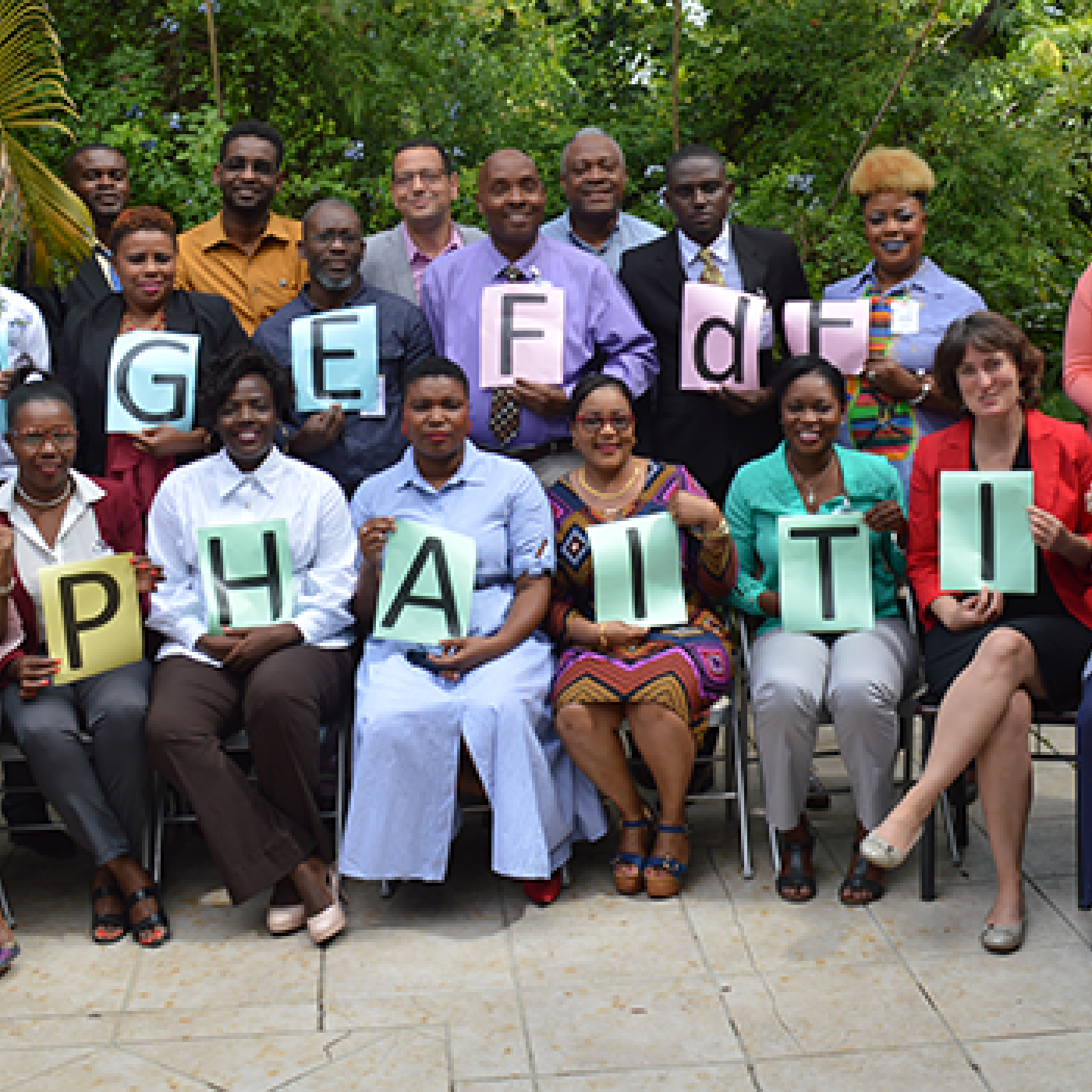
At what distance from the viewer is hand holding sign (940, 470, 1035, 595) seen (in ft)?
17.7

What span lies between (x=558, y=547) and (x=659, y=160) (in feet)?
12.6

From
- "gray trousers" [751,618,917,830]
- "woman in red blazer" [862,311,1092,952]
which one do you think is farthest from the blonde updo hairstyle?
"gray trousers" [751,618,917,830]

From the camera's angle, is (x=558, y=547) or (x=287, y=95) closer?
(x=558, y=547)

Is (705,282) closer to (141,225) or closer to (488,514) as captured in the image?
(488,514)

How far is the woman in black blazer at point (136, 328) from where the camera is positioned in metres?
5.95

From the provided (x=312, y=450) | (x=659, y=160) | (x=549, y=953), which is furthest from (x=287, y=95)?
(x=549, y=953)

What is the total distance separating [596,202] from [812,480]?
5.24ft

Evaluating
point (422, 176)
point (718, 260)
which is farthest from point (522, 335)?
point (422, 176)

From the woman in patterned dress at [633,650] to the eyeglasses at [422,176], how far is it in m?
1.38

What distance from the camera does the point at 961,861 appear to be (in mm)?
5742

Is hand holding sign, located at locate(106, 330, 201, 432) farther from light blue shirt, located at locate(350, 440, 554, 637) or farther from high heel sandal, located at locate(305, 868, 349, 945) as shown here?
high heel sandal, located at locate(305, 868, 349, 945)

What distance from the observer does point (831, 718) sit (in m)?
5.47

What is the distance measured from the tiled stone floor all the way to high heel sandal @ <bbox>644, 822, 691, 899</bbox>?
0.22ft

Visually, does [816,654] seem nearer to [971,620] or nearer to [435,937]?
[971,620]
